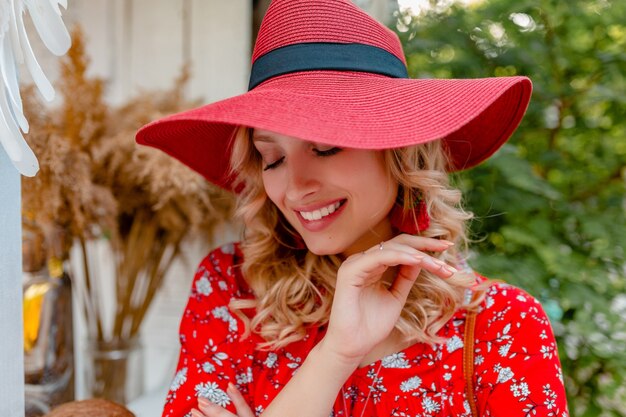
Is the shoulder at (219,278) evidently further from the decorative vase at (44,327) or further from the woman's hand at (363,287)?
the decorative vase at (44,327)

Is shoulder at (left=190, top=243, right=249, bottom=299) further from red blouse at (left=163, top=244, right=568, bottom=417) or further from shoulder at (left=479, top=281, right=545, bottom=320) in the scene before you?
shoulder at (left=479, top=281, right=545, bottom=320)

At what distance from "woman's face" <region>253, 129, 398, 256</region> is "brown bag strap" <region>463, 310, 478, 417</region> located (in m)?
0.29

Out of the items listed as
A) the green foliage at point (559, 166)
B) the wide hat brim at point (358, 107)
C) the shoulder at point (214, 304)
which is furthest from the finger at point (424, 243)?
the green foliage at point (559, 166)

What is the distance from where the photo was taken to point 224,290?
1.29m

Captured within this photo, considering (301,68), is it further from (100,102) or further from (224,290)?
(100,102)

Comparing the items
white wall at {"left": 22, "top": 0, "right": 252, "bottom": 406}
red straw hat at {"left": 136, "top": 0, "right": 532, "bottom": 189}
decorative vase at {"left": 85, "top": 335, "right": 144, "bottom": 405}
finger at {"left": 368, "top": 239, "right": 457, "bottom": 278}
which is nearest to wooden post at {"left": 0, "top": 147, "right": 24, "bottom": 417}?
red straw hat at {"left": 136, "top": 0, "right": 532, "bottom": 189}

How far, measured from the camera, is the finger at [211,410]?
3.59 ft

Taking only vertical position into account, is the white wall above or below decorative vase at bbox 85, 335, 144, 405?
above

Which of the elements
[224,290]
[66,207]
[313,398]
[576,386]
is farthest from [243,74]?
[576,386]

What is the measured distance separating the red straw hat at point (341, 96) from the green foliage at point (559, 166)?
1.40 feet

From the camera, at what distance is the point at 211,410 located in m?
1.10

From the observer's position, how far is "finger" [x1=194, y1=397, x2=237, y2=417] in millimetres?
1095

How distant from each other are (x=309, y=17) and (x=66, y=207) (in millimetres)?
815

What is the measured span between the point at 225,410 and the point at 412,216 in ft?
1.75
